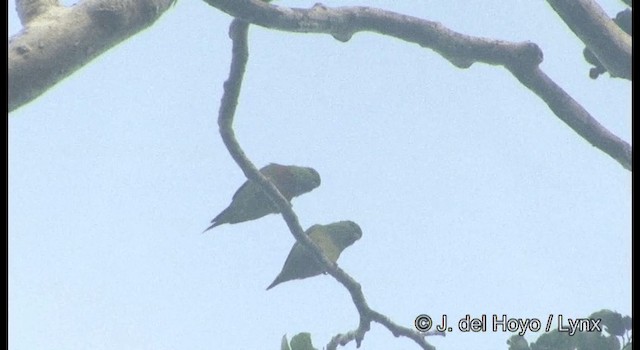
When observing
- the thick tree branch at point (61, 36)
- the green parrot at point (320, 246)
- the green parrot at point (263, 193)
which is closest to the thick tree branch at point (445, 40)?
the thick tree branch at point (61, 36)

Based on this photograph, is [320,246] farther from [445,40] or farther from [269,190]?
[445,40]

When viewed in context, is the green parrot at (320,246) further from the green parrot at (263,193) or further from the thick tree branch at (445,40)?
the thick tree branch at (445,40)

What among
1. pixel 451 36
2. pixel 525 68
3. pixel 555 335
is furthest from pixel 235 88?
pixel 555 335

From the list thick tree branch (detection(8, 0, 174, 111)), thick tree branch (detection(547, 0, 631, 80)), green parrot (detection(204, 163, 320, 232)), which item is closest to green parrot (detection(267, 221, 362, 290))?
green parrot (detection(204, 163, 320, 232))

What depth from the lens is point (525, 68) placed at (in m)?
3.03

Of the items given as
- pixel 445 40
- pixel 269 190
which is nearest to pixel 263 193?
pixel 269 190

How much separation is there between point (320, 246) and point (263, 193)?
3.03ft

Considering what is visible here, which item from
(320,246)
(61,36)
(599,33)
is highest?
(61,36)

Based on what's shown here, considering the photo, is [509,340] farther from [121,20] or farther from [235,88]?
[121,20]

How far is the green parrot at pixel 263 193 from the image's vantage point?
4598mm

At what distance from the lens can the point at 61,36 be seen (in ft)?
6.77

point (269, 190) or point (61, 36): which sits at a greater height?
point (61, 36)

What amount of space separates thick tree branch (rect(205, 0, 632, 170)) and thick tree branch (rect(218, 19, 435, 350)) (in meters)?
0.40

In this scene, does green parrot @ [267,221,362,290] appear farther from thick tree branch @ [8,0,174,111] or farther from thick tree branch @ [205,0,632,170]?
thick tree branch @ [8,0,174,111]
